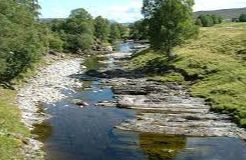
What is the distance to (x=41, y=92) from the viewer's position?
247ft

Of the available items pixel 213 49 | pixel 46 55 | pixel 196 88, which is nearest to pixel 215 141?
pixel 196 88

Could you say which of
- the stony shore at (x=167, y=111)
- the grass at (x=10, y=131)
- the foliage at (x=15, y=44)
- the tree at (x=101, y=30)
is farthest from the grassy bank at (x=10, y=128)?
the tree at (x=101, y=30)

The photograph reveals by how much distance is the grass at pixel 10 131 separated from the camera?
4027cm

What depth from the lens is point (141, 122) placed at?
56.2 metres

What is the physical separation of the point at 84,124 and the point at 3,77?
2264 centimetres

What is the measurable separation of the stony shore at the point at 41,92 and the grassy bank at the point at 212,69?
1662 cm

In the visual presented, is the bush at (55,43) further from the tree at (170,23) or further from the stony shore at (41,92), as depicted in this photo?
the tree at (170,23)

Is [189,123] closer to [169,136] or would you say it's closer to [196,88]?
[169,136]

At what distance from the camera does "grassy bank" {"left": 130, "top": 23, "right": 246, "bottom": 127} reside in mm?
65325

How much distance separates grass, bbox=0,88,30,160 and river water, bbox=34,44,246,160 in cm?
229

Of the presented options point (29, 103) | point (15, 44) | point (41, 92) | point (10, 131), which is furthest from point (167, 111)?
point (15, 44)

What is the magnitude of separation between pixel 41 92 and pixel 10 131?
29.1 m

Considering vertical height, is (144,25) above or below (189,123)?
above

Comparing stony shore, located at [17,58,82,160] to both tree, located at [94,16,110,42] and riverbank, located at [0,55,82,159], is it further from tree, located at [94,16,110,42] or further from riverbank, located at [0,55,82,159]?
tree, located at [94,16,110,42]
